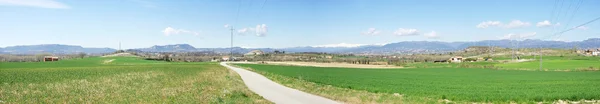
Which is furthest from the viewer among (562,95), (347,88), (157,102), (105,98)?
(347,88)

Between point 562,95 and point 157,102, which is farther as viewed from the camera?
point 562,95

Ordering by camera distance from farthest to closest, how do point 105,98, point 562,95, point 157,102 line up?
point 562,95, point 105,98, point 157,102

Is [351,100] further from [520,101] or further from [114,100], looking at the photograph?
[114,100]

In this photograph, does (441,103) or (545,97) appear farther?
(545,97)

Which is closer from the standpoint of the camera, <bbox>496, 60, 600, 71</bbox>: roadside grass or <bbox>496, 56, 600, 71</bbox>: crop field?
<bbox>496, 60, 600, 71</bbox>: roadside grass

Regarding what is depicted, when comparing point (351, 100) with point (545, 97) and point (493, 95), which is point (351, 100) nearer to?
point (493, 95)

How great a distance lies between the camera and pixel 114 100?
2734 cm

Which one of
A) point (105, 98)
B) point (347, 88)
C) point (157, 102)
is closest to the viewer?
point (157, 102)

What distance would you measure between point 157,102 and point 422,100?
15.9 metres

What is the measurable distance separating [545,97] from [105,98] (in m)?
28.0

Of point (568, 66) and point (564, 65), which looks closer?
point (568, 66)

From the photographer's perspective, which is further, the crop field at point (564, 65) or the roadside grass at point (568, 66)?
the crop field at point (564, 65)

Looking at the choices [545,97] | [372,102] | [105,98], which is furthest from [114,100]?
[545,97]

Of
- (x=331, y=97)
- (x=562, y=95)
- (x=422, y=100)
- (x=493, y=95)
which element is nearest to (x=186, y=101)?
(x=331, y=97)
